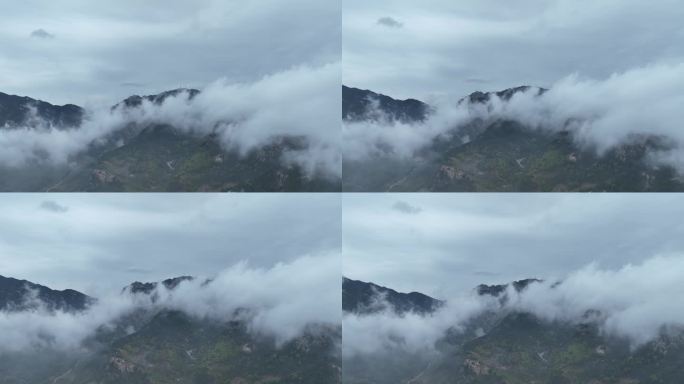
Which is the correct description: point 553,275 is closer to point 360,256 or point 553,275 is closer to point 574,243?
point 574,243

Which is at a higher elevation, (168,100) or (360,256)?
(168,100)

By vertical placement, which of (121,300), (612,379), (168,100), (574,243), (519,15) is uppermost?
(519,15)

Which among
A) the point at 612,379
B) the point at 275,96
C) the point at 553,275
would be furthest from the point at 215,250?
the point at 612,379

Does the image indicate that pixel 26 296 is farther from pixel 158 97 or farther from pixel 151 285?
pixel 158 97

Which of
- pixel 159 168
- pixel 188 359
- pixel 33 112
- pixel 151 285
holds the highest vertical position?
pixel 33 112

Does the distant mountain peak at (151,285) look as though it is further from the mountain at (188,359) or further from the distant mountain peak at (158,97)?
the distant mountain peak at (158,97)

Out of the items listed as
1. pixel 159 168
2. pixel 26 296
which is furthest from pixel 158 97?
pixel 26 296
